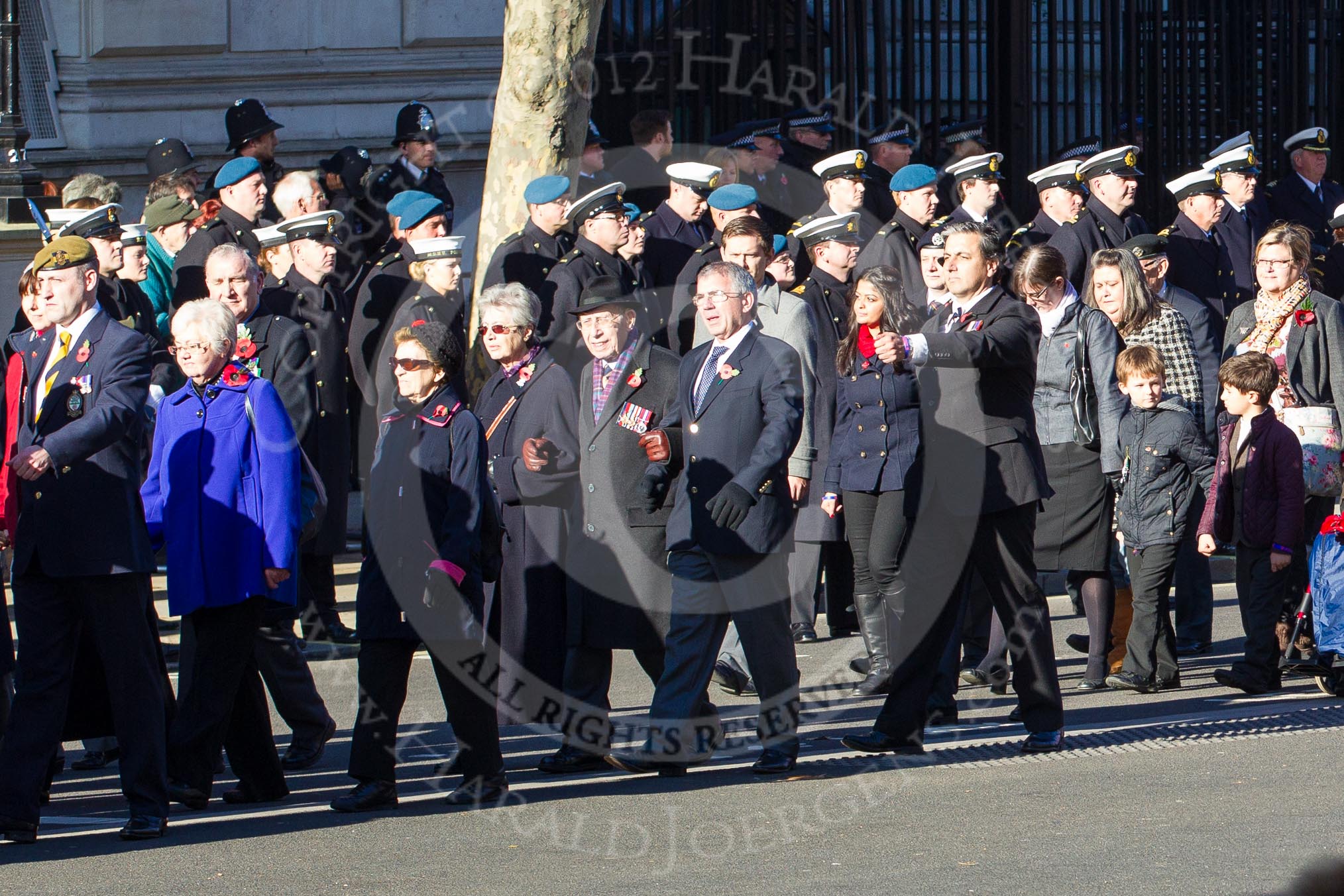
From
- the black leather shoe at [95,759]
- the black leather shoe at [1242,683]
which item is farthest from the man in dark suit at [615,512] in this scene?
the black leather shoe at [1242,683]

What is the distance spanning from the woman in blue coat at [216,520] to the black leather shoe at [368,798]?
436 mm

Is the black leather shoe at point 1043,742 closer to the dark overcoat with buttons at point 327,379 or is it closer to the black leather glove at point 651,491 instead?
the black leather glove at point 651,491

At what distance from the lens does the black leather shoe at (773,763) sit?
697 cm

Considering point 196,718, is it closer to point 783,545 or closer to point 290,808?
point 290,808

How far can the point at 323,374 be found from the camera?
31.3ft

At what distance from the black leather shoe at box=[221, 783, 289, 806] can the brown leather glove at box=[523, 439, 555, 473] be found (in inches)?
58.7

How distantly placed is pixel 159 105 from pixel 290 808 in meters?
9.29

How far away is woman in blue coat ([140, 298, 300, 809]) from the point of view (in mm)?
6504

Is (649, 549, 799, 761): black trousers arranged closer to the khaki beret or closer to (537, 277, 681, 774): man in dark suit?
(537, 277, 681, 774): man in dark suit

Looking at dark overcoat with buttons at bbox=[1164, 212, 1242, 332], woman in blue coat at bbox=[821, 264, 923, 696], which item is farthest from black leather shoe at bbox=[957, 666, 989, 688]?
dark overcoat with buttons at bbox=[1164, 212, 1242, 332]

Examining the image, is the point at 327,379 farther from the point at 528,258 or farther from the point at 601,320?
the point at 601,320

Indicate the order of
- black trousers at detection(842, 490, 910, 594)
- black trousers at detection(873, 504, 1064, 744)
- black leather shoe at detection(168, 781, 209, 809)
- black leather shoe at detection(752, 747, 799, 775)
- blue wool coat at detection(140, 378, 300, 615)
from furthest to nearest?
black trousers at detection(842, 490, 910, 594) < black trousers at detection(873, 504, 1064, 744) < black leather shoe at detection(752, 747, 799, 775) < black leather shoe at detection(168, 781, 209, 809) < blue wool coat at detection(140, 378, 300, 615)

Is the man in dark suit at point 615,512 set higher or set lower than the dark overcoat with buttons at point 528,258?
lower

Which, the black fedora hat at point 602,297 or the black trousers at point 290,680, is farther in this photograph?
the black fedora hat at point 602,297
